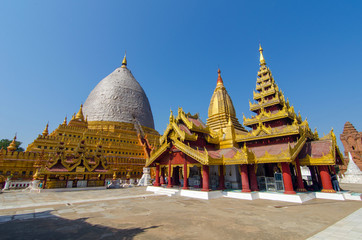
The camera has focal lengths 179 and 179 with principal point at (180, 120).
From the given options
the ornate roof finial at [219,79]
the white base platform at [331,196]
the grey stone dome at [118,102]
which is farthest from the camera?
the grey stone dome at [118,102]

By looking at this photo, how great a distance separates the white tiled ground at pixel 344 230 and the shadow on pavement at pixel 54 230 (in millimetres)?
5117

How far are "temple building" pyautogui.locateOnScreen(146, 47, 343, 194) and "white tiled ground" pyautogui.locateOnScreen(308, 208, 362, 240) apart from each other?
17.5ft

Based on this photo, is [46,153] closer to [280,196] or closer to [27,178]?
[27,178]

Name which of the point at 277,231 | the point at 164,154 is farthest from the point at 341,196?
the point at 164,154

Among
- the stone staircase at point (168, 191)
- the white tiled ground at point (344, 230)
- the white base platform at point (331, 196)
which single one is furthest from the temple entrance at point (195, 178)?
the white tiled ground at point (344, 230)

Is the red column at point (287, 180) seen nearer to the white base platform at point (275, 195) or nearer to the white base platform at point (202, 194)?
the white base platform at point (275, 195)

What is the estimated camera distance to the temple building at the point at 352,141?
41881 mm

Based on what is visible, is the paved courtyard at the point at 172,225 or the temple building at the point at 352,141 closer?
the paved courtyard at the point at 172,225

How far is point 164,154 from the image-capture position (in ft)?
57.8

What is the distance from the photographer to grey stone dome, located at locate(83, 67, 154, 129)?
3925 centimetres

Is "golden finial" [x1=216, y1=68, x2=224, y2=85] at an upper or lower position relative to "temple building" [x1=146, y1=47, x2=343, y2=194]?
upper

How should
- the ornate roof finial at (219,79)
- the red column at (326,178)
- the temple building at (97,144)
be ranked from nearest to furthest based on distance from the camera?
the red column at (326,178) < the temple building at (97,144) < the ornate roof finial at (219,79)

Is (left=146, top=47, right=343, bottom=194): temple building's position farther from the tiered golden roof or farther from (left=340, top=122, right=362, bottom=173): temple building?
(left=340, top=122, right=362, bottom=173): temple building

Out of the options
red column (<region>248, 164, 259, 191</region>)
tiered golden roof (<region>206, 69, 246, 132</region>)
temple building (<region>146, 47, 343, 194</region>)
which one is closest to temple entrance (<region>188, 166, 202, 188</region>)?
temple building (<region>146, 47, 343, 194</region>)
